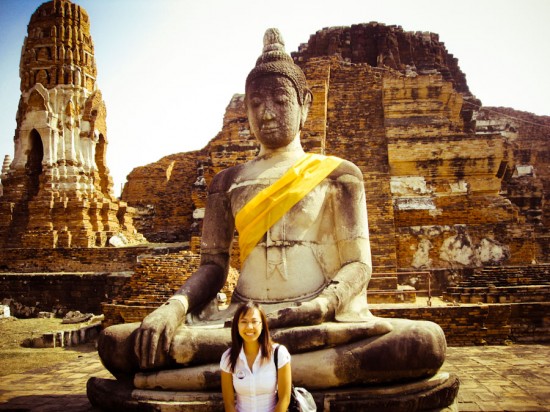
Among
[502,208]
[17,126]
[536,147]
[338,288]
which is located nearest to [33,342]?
[338,288]

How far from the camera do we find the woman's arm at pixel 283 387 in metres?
2.59

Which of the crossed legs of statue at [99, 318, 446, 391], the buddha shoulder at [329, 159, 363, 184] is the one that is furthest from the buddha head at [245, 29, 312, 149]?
the crossed legs of statue at [99, 318, 446, 391]

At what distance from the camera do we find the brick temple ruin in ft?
29.8

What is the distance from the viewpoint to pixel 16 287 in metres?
14.2

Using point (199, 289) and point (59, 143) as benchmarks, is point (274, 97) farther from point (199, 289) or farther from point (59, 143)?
point (59, 143)

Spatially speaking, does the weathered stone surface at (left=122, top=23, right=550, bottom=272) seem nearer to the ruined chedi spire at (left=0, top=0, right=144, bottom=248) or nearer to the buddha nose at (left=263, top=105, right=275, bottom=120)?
the ruined chedi spire at (left=0, top=0, right=144, bottom=248)

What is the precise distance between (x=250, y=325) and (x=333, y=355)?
0.66 m

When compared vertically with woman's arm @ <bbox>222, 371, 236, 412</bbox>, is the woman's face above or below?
above

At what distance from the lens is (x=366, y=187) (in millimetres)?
12844

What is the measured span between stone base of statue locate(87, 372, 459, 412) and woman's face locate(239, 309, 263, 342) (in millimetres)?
531

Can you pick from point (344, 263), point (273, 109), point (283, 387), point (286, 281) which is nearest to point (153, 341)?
point (283, 387)

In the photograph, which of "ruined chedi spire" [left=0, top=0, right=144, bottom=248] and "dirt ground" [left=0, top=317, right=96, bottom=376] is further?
"ruined chedi spire" [left=0, top=0, right=144, bottom=248]

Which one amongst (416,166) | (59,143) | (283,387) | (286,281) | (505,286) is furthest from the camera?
(59,143)

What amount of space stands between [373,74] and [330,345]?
17.0 m
